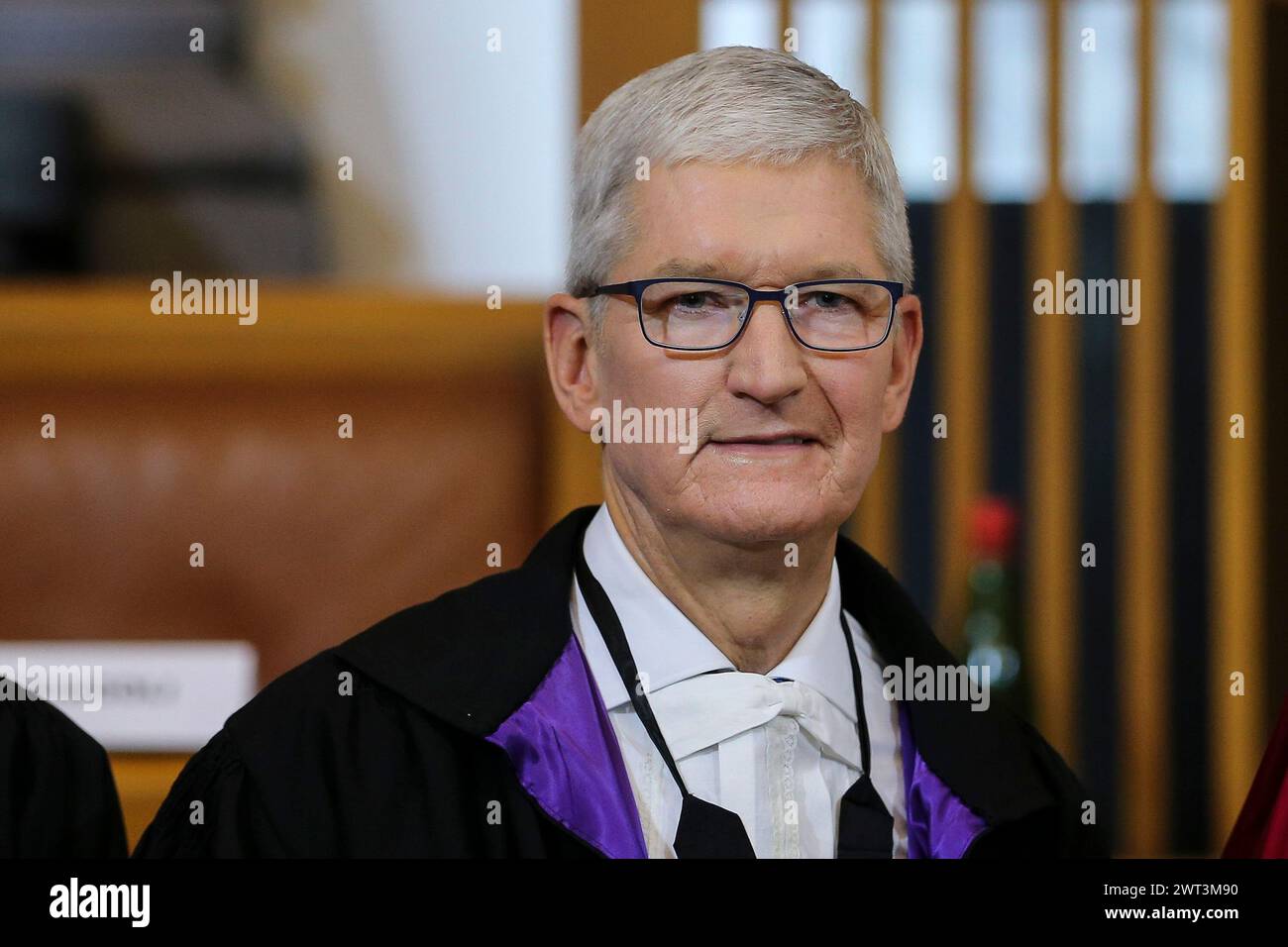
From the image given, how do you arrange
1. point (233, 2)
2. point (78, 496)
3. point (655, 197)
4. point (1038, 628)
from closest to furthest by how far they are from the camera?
1. point (655, 197)
2. point (78, 496)
3. point (1038, 628)
4. point (233, 2)

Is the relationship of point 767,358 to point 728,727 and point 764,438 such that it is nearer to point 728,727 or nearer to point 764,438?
point 764,438

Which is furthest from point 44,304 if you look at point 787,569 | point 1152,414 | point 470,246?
point 1152,414

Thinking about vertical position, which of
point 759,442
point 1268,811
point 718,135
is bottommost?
point 1268,811

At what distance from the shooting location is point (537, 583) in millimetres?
968

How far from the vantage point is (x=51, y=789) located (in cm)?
98

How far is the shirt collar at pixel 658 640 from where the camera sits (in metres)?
0.95

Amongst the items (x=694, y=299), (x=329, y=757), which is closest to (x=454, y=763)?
(x=329, y=757)

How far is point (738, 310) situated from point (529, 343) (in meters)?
0.39

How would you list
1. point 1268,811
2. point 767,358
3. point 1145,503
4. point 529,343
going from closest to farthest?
point 767,358, point 1268,811, point 529,343, point 1145,503

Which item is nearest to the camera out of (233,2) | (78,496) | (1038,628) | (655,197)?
(655,197)

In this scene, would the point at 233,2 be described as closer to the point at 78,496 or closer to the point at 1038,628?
the point at 78,496

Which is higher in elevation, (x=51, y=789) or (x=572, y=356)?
(x=572, y=356)

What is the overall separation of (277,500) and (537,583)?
0.31 metres
